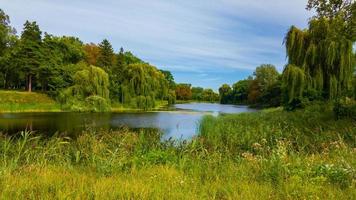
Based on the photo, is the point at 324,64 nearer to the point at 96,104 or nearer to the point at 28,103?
the point at 96,104

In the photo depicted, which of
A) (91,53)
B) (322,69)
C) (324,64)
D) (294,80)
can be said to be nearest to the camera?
(294,80)

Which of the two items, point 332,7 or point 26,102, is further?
point 26,102

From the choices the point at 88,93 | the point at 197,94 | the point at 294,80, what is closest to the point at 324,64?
the point at 294,80

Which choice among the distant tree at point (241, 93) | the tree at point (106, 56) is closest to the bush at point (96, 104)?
the tree at point (106, 56)

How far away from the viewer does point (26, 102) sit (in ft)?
137

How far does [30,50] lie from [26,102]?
23.6ft

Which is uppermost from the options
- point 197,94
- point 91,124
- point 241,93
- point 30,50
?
point 30,50

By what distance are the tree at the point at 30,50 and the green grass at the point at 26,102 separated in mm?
3276

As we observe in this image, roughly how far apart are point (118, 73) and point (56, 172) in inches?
1822

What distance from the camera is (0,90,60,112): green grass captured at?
1489 inches

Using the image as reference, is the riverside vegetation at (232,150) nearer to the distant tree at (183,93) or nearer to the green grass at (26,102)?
the green grass at (26,102)

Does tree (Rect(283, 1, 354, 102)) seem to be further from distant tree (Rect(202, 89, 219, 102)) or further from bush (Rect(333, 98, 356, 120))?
distant tree (Rect(202, 89, 219, 102))

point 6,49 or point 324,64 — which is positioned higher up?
point 6,49

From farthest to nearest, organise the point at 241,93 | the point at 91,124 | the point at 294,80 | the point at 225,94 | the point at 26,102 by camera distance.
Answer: the point at 225,94, the point at 241,93, the point at 26,102, the point at 294,80, the point at 91,124
